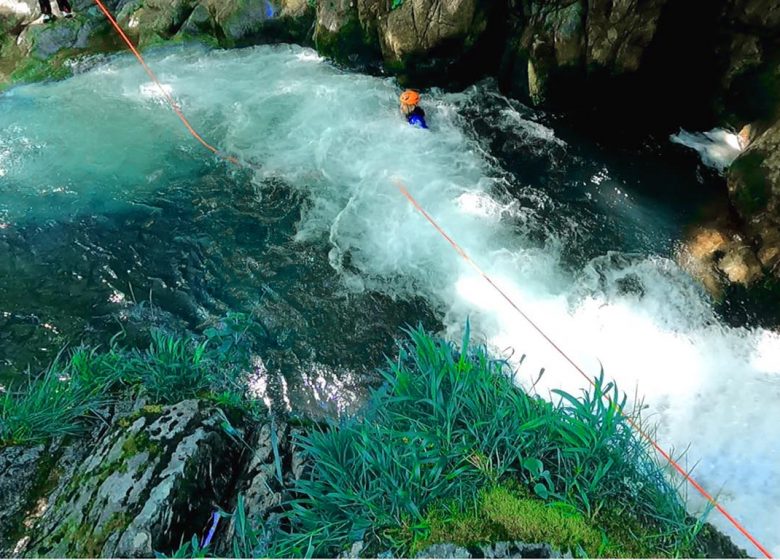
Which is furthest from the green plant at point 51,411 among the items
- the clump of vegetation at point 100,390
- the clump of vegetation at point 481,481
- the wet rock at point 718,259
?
the wet rock at point 718,259

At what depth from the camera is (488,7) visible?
713cm

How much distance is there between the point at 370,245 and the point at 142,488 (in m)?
3.65

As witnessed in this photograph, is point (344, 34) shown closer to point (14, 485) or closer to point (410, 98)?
point (410, 98)

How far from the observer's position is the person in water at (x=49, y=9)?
944 centimetres

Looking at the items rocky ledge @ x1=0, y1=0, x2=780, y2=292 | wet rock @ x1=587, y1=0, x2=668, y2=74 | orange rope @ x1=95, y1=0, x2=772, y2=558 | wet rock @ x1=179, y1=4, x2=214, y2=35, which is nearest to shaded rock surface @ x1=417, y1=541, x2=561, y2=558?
orange rope @ x1=95, y1=0, x2=772, y2=558

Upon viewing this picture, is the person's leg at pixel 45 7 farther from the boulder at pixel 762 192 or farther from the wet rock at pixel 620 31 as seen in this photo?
the boulder at pixel 762 192

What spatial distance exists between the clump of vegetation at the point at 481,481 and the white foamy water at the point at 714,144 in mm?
5396

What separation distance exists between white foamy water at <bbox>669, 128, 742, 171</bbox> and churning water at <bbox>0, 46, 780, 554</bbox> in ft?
1.79

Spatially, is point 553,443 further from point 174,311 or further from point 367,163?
point 367,163

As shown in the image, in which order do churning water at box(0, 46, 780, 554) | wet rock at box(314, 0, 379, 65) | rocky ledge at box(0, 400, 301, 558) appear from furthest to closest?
1. wet rock at box(314, 0, 379, 65)
2. churning water at box(0, 46, 780, 554)
3. rocky ledge at box(0, 400, 301, 558)

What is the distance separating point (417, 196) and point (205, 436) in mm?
4263

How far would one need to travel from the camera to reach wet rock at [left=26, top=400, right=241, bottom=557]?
231 cm

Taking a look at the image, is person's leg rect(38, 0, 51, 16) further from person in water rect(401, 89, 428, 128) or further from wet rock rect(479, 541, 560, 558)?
wet rock rect(479, 541, 560, 558)

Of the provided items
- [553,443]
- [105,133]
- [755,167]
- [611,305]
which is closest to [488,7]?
[755,167]
